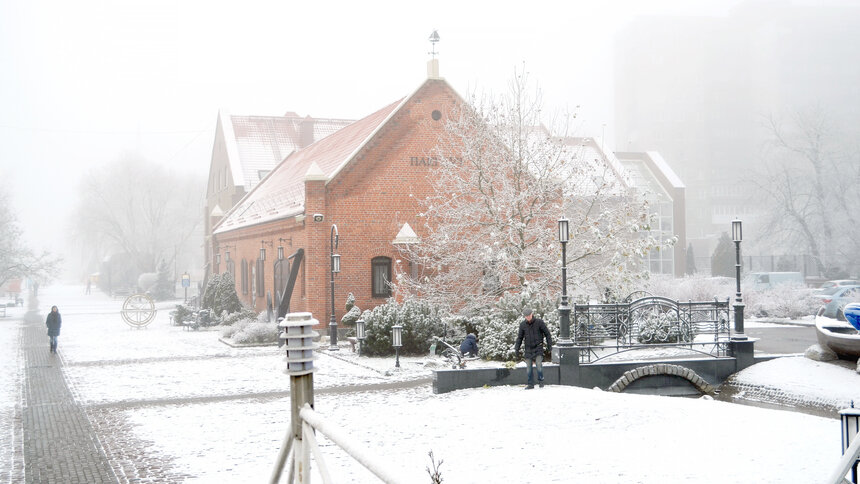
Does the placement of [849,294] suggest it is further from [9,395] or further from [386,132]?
[9,395]

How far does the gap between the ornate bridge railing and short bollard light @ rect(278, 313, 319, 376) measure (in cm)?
1161

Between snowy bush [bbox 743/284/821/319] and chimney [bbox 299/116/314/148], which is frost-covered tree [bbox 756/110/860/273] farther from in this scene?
chimney [bbox 299/116/314/148]

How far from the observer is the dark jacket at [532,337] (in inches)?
580

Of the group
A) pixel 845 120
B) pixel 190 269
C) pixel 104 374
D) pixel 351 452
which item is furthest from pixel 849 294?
pixel 190 269

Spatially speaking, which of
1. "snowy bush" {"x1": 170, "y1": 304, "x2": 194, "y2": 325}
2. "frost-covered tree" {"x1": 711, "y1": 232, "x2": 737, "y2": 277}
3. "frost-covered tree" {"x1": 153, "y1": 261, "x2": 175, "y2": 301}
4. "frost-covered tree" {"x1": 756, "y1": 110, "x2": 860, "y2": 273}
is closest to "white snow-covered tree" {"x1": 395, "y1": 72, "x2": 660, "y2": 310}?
"snowy bush" {"x1": 170, "y1": 304, "x2": 194, "y2": 325}

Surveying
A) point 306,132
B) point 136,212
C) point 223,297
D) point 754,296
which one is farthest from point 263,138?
point 136,212

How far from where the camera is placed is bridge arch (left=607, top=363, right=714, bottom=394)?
52.4 feet

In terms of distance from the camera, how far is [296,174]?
3556cm

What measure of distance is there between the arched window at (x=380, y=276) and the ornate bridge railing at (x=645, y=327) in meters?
9.79

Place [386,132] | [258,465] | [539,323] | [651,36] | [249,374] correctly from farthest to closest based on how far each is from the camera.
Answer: [651,36], [386,132], [249,374], [539,323], [258,465]

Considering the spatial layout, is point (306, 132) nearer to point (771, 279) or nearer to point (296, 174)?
point (296, 174)

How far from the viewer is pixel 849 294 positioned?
30.8 m

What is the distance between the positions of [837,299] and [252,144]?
3555 centimetres

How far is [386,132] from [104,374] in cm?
1288
